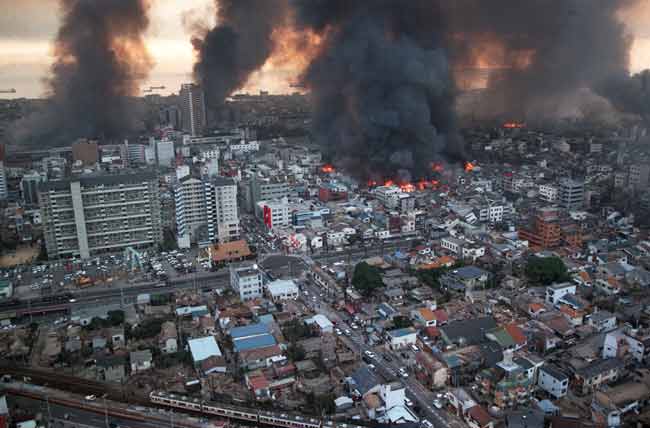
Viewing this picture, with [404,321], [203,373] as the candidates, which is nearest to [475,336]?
[404,321]

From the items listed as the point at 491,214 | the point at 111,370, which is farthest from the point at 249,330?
the point at 491,214

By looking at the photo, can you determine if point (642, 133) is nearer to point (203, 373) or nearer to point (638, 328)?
point (638, 328)

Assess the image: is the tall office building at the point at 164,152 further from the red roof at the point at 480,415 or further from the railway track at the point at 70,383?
the red roof at the point at 480,415

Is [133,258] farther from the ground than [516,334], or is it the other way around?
[133,258]

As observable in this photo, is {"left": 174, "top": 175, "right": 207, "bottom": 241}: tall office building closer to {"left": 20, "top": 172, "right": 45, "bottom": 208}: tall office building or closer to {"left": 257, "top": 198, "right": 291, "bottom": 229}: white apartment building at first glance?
{"left": 257, "top": 198, "right": 291, "bottom": 229}: white apartment building

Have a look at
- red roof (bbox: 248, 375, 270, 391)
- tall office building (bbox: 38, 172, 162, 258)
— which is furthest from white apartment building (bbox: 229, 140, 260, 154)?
red roof (bbox: 248, 375, 270, 391)

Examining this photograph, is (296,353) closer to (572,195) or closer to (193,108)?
(572,195)
